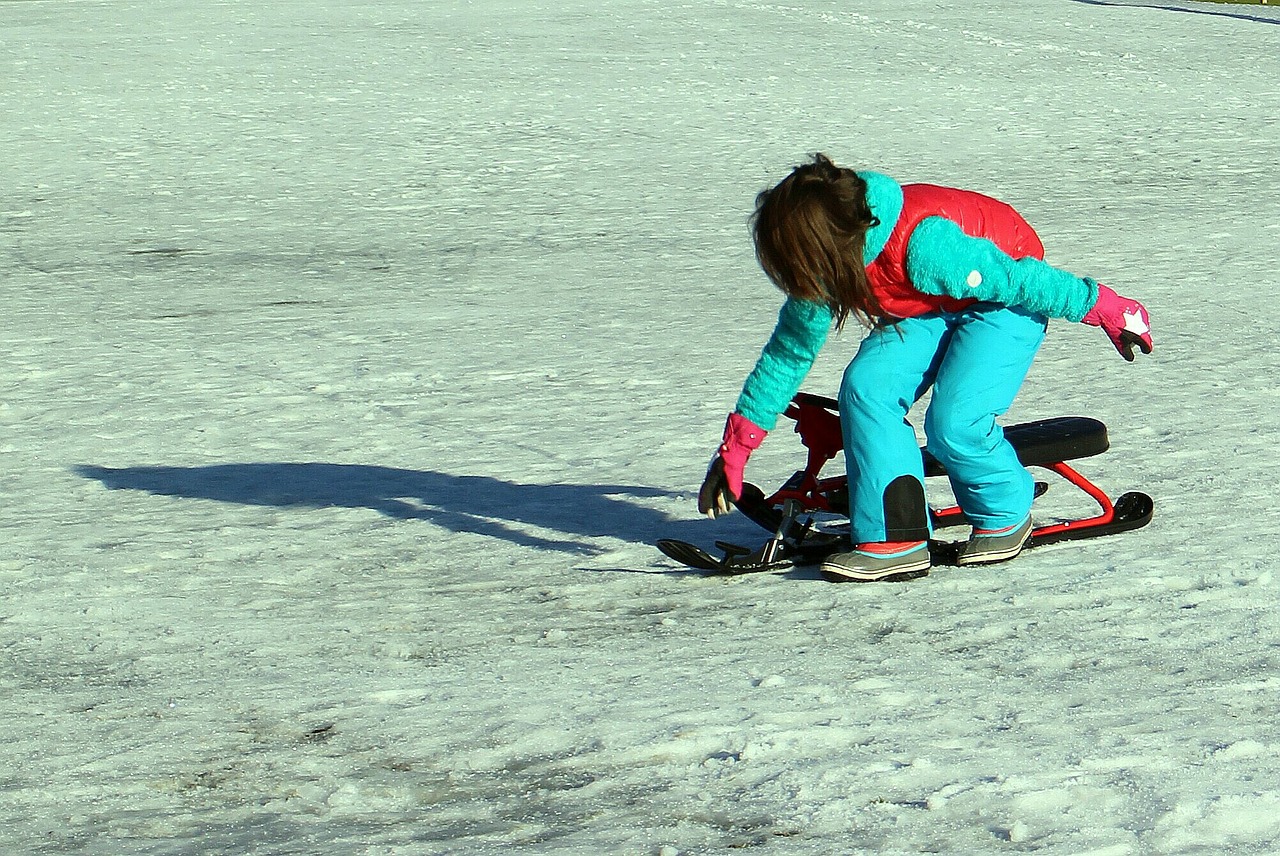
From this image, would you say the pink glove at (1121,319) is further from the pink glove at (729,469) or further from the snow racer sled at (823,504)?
the pink glove at (729,469)

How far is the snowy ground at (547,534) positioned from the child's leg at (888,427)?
7.4 inches

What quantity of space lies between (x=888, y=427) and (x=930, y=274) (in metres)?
0.39

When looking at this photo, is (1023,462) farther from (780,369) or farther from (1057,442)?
(780,369)

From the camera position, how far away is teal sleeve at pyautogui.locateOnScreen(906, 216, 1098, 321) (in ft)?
12.9

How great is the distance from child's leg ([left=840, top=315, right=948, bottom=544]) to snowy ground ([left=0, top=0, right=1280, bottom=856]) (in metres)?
0.19

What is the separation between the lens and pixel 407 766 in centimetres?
328

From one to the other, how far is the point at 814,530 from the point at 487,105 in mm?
10730

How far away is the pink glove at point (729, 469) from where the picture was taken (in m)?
4.09

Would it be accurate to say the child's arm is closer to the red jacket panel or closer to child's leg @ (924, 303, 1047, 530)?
the red jacket panel

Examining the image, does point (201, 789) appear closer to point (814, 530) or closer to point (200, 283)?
point (814, 530)

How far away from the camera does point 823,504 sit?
175 inches

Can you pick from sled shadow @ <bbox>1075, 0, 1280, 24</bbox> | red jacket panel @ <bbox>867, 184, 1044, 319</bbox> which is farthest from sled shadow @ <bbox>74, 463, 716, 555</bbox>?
sled shadow @ <bbox>1075, 0, 1280, 24</bbox>

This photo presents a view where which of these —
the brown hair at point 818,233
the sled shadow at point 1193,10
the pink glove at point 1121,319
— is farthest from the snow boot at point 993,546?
the sled shadow at point 1193,10

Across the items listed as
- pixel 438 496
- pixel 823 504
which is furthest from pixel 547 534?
pixel 823 504
